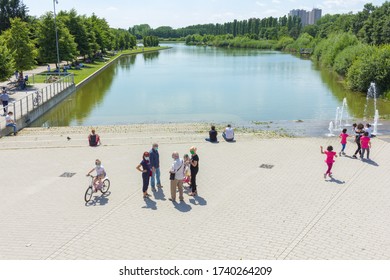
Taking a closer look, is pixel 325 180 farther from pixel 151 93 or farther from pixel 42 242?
pixel 151 93

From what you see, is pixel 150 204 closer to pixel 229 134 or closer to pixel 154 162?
pixel 154 162

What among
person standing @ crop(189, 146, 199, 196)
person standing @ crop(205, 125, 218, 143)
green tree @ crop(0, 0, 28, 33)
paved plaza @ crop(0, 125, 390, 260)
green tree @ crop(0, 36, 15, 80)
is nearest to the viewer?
paved plaza @ crop(0, 125, 390, 260)

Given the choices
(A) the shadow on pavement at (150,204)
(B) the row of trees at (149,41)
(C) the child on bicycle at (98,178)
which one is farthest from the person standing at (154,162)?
(B) the row of trees at (149,41)

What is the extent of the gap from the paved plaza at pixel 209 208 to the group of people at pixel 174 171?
373 millimetres

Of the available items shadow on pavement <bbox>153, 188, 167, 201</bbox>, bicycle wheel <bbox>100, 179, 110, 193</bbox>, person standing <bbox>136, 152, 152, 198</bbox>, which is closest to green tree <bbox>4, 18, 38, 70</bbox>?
bicycle wheel <bbox>100, 179, 110, 193</bbox>

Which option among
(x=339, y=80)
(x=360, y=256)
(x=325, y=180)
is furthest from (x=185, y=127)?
(x=339, y=80)

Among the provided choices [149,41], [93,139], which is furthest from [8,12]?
[149,41]

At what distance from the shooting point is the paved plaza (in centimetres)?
944

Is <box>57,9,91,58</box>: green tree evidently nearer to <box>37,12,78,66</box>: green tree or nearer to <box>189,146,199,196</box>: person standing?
<box>37,12,78,66</box>: green tree

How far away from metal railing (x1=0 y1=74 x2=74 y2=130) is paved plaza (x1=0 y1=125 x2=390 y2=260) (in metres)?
8.30

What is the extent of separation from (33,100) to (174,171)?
20.7 metres

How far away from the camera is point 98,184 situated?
12.7m

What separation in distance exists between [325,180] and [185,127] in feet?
41.9

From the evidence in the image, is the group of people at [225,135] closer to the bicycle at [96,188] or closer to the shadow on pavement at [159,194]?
the shadow on pavement at [159,194]
